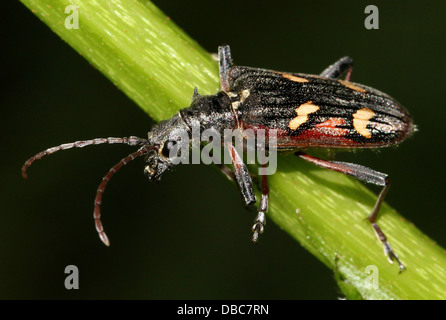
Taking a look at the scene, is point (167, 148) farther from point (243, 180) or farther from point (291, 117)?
point (291, 117)

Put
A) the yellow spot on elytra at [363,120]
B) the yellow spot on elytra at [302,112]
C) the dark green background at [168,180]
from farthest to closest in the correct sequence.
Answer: the dark green background at [168,180], the yellow spot on elytra at [363,120], the yellow spot on elytra at [302,112]

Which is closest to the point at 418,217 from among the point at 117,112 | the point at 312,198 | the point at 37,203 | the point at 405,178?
the point at 405,178

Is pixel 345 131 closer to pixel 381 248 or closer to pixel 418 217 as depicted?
pixel 381 248

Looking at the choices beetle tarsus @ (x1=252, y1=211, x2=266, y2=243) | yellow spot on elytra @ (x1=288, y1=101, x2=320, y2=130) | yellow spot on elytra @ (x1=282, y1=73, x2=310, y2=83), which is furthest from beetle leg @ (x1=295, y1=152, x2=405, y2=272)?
yellow spot on elytra @ (x1=282, y1=73, x2=310, y2=83)

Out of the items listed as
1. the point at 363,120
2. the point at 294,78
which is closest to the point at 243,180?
the point at 294,78

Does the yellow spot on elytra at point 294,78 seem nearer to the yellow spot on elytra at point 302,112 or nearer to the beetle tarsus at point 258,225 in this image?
the yellow spot on elytra at point 302,112

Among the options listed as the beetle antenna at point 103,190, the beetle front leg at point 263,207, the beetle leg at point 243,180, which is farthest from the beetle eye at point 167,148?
the beetle front leg at point 263,207
